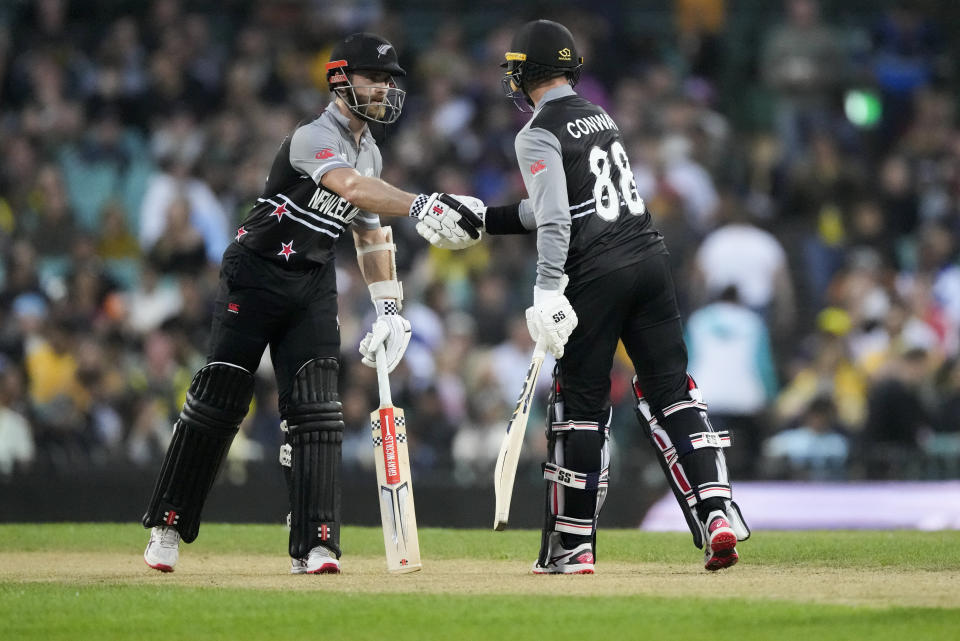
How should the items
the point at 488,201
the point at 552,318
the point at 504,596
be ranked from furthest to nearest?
the point at 488,201 → the point at 552,318 → the point at 504,596

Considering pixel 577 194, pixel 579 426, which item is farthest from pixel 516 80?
pixel 579 426

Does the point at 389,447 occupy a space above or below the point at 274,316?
below

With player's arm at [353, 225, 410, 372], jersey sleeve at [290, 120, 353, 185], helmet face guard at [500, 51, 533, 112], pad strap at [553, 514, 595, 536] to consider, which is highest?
helmet face guard at [500, 51, 533, 112]

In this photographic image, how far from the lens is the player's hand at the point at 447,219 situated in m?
7.48

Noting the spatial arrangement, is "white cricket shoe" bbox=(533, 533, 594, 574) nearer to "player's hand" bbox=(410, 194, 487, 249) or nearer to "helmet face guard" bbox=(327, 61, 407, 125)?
"player's hand" bbox=(410, 194, 487, 249)

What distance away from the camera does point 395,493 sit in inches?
302

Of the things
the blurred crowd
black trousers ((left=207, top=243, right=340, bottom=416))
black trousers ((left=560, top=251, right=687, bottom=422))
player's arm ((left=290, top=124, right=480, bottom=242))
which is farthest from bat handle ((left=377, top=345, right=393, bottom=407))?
the blurred crowd

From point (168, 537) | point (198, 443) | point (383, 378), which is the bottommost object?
point (168, 537)

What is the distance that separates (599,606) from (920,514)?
614 centimetres

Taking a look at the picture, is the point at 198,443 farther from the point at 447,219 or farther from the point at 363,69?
the point at 363,69

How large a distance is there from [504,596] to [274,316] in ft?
6.50

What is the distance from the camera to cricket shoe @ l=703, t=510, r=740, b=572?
7.32 metres

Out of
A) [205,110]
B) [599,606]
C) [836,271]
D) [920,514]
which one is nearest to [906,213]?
[836,271]

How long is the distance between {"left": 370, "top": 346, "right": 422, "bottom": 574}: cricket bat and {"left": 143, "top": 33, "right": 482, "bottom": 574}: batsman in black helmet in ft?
0.73
